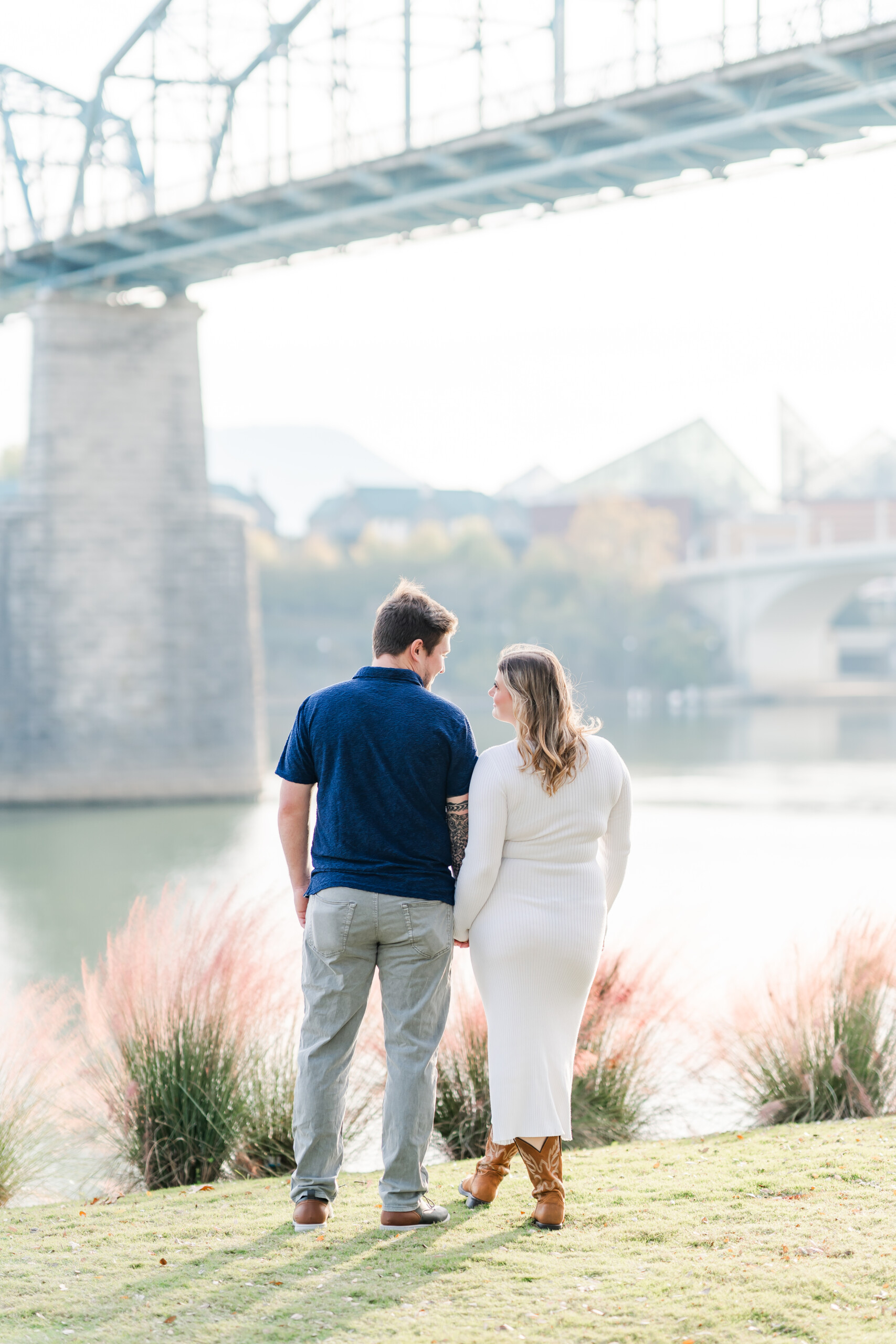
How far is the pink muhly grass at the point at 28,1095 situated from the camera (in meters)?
4.24

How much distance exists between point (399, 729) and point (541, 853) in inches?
17.6

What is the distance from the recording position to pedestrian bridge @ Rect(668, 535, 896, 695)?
60.3 meters

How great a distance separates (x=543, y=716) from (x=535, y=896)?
1.41ft

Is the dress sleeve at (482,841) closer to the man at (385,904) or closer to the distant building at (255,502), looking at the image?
the man at (385,904)

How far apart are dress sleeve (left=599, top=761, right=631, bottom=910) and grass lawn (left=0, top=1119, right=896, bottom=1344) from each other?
79 centimetres

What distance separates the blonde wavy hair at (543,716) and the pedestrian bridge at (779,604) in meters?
56.6

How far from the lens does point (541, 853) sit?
3420mm

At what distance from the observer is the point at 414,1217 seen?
3387 millimetres

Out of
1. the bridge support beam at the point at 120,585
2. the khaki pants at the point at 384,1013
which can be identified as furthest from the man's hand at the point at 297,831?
the bridge support beam at the point at 120,585

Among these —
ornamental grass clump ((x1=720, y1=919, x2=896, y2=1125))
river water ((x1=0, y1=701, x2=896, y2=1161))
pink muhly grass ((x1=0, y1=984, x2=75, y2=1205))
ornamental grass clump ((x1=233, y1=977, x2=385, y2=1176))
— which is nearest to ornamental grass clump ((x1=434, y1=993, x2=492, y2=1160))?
ornamental grass clump ((x1=233, y1=977, x2=385, y2=1176))

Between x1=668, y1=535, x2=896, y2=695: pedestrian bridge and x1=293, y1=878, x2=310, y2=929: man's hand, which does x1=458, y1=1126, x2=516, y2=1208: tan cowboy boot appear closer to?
x1=293, y1=878, x2=310, y2=929: man's hand

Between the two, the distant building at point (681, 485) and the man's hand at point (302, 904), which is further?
the distant building at point (681, 485)

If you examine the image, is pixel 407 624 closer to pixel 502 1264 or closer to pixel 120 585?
pixel 502 1264

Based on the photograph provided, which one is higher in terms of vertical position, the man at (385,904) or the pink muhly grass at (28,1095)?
the man at (385,904)
